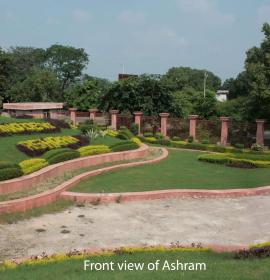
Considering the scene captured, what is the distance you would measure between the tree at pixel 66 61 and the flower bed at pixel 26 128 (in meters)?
44.2

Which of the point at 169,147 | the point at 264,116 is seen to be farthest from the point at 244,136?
the point at 169,147

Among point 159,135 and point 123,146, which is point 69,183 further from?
point 159,135

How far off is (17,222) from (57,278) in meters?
4.58

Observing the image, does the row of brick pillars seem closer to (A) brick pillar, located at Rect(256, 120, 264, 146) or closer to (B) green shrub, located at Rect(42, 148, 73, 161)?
(A) brick pillar, located at Rect(256, 120, 264, 146)

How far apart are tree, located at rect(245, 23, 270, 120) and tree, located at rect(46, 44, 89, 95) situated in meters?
38.9

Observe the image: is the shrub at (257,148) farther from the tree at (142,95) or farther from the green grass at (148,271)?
the green grass at (148,271)

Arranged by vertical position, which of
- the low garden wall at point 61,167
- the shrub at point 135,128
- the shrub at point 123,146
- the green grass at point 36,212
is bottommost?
the green grass at point 36,212

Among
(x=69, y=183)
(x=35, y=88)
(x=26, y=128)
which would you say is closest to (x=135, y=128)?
(x=26, y=128)

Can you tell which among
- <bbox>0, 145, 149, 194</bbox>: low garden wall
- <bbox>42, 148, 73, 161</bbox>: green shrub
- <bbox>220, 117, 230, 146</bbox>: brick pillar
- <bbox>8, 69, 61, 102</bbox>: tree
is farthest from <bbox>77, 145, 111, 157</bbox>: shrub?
Result: <bbox>8, 69, 61, 102</bbox>: tree

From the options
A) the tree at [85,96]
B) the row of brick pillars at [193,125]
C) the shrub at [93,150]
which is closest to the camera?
the shrub at [93,150]

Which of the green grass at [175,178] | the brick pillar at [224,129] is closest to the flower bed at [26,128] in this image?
the green grass at [175,178]

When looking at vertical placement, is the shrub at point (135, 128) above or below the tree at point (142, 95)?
below

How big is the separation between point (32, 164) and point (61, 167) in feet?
3.65

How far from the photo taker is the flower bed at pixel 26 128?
55.5 feet
